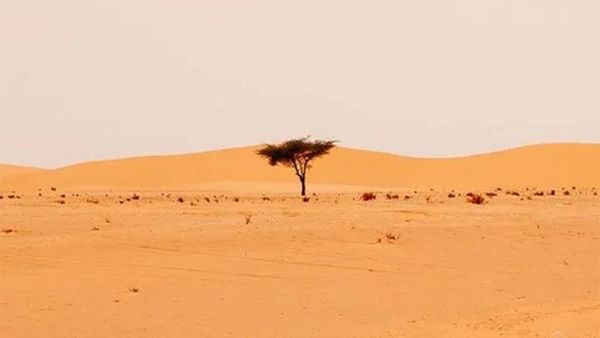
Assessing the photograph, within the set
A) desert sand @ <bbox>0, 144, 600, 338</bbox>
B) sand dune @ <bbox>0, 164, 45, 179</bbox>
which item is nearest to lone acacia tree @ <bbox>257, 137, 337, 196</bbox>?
desert sand @ <bbox>0, 144, 600, 338</bbox>

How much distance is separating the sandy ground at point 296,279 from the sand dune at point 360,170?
9009 cm

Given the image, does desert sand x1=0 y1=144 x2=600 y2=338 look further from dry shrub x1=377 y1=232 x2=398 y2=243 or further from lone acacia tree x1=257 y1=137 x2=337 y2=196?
lone acacia tree x1=257 y1=137 x2=337 y2=196

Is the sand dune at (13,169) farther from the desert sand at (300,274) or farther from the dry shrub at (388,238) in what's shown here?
the dry shrub at (388,238)

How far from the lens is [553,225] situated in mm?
21641

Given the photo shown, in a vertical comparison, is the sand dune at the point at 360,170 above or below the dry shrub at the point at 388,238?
above

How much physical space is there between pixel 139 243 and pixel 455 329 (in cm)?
784

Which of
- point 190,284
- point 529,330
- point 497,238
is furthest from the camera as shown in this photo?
point 497,238

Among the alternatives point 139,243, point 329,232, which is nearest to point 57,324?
point 139,243

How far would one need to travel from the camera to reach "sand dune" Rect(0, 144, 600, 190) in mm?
111125

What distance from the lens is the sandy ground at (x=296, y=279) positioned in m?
9.50

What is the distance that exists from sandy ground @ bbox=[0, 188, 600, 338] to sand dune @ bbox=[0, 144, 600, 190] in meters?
90.1

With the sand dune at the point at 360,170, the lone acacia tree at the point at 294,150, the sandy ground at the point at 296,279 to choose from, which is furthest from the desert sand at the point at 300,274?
the sand dune at the point at 360,170

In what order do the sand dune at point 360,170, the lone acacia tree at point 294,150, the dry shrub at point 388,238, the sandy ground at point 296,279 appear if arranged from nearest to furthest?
the sandy ground at point 296,279 < the dry shrub at point 388,238 < the lone acacia tree at point 294,150 < the sand dune at point 360,170

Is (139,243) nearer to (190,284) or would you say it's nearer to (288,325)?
(190,284)
